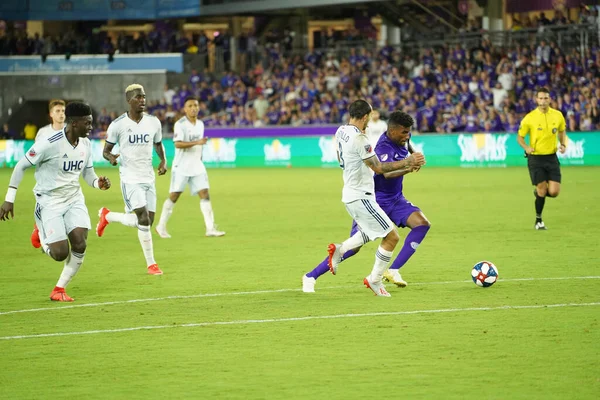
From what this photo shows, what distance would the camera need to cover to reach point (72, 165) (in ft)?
35.5

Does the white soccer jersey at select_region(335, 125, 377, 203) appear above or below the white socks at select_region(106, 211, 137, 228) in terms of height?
above

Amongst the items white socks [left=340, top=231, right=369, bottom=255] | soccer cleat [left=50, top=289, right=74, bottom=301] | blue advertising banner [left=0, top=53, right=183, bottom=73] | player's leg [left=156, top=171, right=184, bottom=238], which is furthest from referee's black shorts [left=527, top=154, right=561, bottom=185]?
blue advertising banner [left=0, top=53, right=183, bottom=73]

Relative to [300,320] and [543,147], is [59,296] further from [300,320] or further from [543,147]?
[543,147]

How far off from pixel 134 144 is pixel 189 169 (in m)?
4.16

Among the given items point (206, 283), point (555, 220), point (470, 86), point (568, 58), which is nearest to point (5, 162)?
point (470, 86)

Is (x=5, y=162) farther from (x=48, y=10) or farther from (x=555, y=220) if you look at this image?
(x=555, y=220)

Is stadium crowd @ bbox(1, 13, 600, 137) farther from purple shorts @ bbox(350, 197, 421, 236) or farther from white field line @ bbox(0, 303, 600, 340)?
white field line @ bbox(0, 303, 600, 340)

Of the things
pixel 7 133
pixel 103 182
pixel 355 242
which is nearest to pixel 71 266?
pixel 103 182

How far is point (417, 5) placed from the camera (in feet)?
162

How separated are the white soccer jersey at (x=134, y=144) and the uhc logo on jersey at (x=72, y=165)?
250 cm

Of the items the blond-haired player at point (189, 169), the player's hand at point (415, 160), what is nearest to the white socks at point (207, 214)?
the blond-haired player at point (189, 169)

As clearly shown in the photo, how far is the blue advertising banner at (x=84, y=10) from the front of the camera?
168 ft

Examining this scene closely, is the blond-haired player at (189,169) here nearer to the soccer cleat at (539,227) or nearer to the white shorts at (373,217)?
the soccer cleat at (539,227)

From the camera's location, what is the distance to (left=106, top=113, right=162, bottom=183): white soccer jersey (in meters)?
13.4
